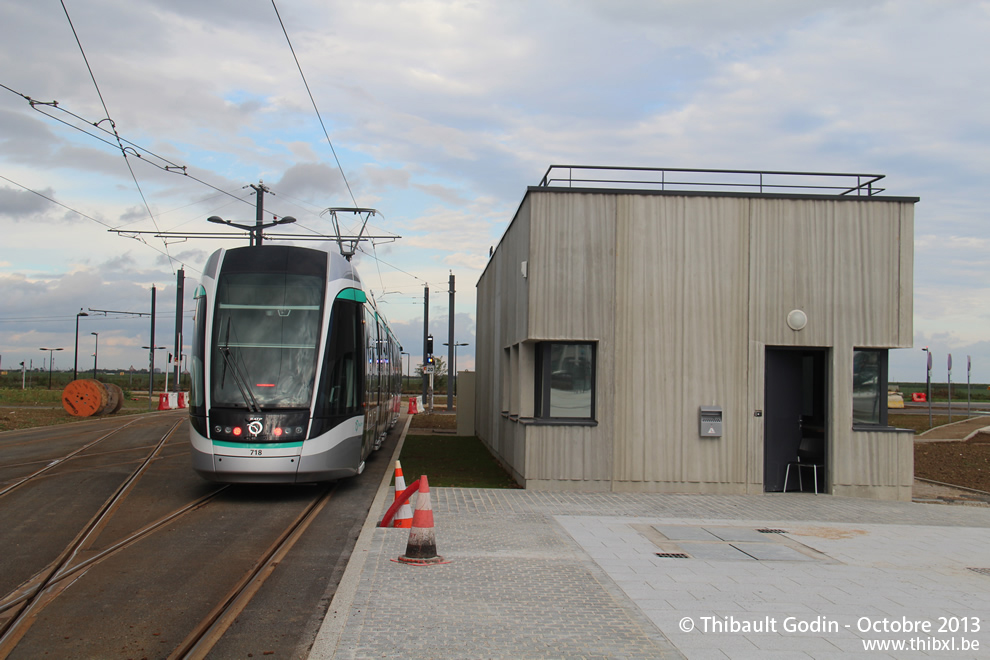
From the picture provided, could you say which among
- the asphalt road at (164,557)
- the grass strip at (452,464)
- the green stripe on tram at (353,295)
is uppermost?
the green stripe on tram at (353,295)

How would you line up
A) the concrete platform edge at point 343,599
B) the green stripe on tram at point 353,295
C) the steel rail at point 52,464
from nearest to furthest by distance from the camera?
1. the concrete platform edge at point 343,599
2. the steel rail at point 52,464
3. the green stripe on tram at point 353,295

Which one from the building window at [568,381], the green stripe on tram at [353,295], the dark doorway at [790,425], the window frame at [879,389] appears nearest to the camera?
the green stripe on tram at [353,295]

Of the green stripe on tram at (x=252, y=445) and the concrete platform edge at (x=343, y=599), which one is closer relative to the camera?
the concrete platform edge at (x=343, y=599)

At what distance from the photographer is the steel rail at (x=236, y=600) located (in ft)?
17.0

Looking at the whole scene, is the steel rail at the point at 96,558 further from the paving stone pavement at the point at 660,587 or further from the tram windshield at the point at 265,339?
the paving stone pavement at the point at 660,587

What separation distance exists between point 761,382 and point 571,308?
337 centimetres

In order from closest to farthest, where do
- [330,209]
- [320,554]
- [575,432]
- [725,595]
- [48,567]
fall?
1. [725,595]
2. [48,567]
3. [320,554]
4. [575,432]
5. [330,209]

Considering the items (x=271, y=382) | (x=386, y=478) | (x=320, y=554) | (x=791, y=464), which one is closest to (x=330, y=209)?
(x=386, y=478)

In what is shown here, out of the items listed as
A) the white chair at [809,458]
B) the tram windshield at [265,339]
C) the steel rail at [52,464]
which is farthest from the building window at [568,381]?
the steel rail at [52,464]

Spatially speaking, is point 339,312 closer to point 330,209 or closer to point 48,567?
point 48,567

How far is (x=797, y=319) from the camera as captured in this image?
1331 centimetres

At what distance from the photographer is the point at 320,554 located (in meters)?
8.21

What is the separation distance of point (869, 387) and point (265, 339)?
9818 millimetres

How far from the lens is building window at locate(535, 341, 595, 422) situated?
13.2 meters
